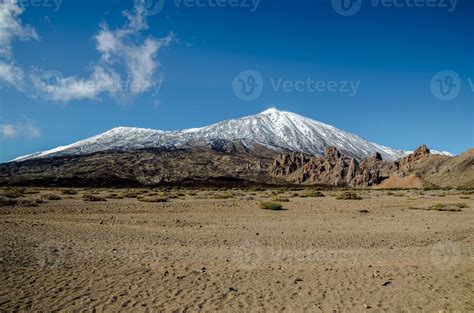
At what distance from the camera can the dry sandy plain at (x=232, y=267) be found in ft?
21.2

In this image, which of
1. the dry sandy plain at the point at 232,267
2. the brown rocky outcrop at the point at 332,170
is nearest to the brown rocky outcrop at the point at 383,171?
the brown rocky outcrop at the point at 332,170

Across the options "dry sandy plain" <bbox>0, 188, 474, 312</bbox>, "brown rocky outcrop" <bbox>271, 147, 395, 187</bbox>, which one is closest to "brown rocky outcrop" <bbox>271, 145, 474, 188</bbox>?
"brown rocky outcrop" <bbox>271, 147, 395, 187</bbox>

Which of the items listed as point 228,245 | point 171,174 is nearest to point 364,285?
point 228,245

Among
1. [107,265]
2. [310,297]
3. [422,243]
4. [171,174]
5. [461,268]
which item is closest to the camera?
[310,297]

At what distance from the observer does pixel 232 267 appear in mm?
8641

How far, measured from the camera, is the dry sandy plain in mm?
6453

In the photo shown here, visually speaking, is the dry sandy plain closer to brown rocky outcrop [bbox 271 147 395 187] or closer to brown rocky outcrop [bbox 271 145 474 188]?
brown rocky outcrop [bbox 271 145 474 188]

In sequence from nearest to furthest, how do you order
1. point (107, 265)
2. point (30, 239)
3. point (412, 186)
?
point (107, 265) → point (30, 239) → point (412, 186)

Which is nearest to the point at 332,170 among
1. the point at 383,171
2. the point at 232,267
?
the point at 383,171

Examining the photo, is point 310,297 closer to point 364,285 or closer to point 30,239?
point 364,285

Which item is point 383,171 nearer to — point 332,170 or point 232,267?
point 332,170

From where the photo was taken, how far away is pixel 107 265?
332 inches

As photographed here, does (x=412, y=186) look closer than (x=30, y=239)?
No

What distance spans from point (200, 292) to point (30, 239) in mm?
7064
